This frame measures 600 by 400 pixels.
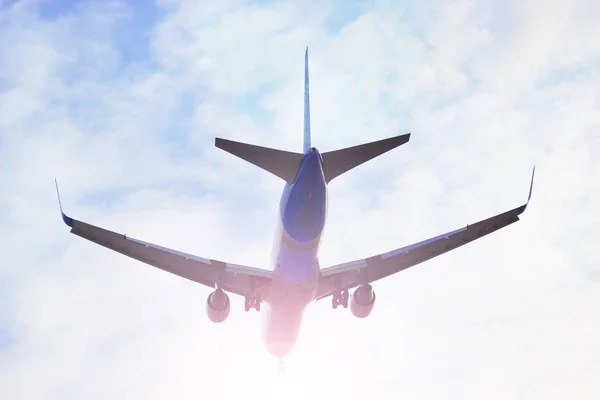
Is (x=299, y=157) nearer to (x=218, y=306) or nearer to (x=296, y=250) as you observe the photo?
(x=296, y=250)

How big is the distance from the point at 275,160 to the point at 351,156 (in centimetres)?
291

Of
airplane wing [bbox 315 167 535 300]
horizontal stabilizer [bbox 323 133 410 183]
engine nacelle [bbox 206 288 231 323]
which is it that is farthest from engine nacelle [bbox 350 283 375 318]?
horizontal stabilizer [bbox 323 133 410 183]

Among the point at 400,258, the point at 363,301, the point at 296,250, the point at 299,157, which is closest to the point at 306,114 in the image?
the point at 299,157

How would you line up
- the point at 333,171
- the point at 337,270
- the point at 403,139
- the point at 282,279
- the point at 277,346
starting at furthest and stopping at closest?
the point at 277,346 < the point at 337,270 < the point at 282,279 < the point at 333,171 < the point at 403,139

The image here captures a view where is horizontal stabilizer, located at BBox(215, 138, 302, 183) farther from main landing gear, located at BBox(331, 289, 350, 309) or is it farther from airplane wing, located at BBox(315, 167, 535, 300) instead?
main landing gear, located at BBox(331, 289, 350, 309)

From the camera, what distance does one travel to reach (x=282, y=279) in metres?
27.4

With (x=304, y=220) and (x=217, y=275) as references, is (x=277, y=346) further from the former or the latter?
(x=304, y=220)

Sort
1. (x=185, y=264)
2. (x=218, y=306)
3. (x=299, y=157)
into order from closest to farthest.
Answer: (x=299, y=157), (x=185, y=264), (x=218, y=306)

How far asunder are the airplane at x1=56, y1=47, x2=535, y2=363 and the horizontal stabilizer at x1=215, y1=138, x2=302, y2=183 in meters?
0.04

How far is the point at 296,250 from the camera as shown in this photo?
84.5ft

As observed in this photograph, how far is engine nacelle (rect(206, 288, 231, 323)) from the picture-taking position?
29.1 metres

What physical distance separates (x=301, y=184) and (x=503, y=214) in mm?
10786

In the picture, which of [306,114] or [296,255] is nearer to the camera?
[296,255]

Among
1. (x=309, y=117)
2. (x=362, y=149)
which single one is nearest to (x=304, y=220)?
(x=362, y=149)
